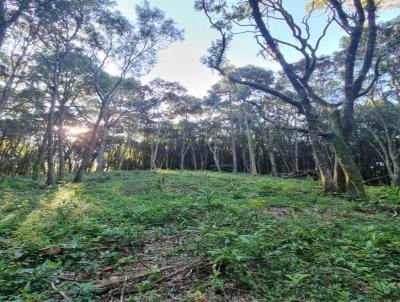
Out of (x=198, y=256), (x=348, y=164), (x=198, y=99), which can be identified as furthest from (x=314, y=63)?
(x=198, y=99)

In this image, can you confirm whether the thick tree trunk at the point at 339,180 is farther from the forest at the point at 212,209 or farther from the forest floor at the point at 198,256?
the forest floor at the point at 198,256

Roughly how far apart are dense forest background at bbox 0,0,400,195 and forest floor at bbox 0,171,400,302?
3.95 meters

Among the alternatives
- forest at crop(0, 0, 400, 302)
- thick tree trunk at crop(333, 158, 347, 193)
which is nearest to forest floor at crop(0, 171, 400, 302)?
forest at crop(0, 0, 400, 302)

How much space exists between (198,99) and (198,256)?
25913 mm

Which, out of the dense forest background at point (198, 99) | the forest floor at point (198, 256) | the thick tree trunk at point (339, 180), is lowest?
the forest floor at point (198, 256)

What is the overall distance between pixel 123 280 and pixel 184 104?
26072 millimetres

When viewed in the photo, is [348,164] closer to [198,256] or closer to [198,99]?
[198,256]

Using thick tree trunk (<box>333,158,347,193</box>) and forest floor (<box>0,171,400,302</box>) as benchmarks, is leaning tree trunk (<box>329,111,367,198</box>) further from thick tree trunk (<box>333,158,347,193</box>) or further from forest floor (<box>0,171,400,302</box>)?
forest floor (<box>0,171,400,302</box>)

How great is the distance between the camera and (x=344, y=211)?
19.1 feet

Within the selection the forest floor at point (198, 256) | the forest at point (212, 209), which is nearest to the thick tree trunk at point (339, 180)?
the forest at point (212, 209)

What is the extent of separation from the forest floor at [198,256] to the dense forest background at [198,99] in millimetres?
3950

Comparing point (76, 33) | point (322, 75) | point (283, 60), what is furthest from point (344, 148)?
point (322, 75)

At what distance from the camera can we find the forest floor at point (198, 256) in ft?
8.67

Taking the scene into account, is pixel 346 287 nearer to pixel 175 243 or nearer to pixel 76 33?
pixel 175 243
